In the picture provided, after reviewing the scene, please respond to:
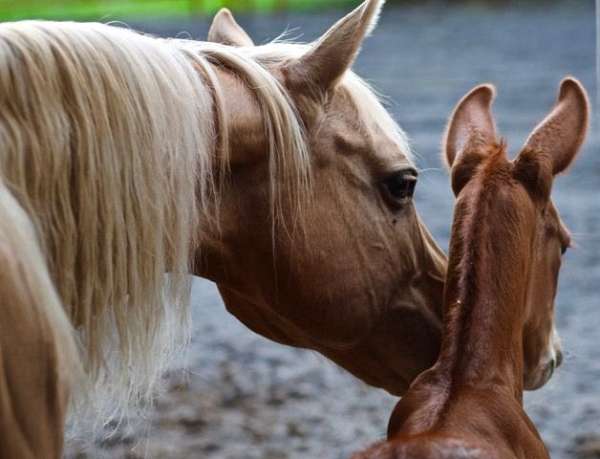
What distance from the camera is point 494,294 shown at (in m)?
2.39

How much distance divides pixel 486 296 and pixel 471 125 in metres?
0.50

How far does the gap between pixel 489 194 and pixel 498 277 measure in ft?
0.57

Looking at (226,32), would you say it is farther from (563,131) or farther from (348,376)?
(348,376)

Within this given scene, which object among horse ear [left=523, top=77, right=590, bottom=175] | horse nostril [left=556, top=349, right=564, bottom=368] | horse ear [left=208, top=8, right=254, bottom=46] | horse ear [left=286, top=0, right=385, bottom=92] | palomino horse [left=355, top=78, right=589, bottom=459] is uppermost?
horse ear [left=286, top=0, right=385, bottom=92]

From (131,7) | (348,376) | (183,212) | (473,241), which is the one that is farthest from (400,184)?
(131,7)

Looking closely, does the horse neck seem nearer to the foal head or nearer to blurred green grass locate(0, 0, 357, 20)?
the foal head

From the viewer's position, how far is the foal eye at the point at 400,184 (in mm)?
2469

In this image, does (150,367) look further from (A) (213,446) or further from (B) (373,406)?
(B) (373,406)

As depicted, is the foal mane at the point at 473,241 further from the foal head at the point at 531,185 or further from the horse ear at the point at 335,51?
the horse ear at the point at 335,51

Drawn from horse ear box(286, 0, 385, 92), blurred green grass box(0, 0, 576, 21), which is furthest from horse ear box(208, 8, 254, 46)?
blurred green grass box(0, 0, 576, 21)

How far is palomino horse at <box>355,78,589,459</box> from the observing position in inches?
84.4

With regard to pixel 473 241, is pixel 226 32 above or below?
above

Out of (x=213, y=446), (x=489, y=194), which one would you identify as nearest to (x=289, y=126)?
(x=489, y=194)

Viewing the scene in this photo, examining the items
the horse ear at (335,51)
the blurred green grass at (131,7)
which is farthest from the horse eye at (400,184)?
the blurred green grass at (131,7)
